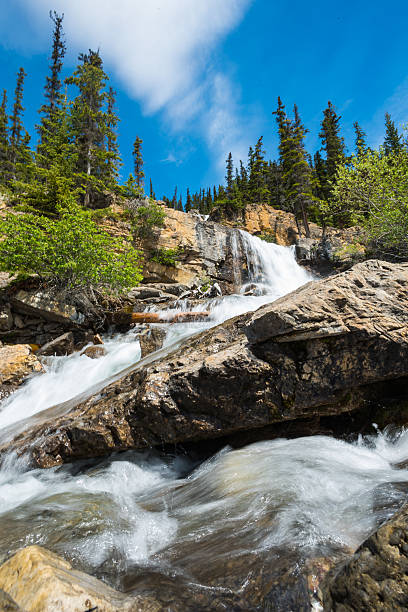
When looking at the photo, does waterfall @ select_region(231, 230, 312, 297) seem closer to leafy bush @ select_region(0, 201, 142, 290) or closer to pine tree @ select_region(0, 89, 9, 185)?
leafy bush @ select_region(0, 201, 142, 290)

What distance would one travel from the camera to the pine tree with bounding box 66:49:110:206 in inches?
1105

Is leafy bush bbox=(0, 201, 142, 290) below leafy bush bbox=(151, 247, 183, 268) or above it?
below

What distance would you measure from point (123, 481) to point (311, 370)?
3.49 m

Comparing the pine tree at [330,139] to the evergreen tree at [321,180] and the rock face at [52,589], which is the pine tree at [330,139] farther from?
the rock face at [52,589]

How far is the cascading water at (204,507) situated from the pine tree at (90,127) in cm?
2751

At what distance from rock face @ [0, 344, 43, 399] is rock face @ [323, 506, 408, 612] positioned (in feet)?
37.7

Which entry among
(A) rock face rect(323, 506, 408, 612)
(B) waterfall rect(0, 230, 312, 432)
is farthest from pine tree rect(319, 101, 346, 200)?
(A) rock face rect(323, 506, 408, 612)

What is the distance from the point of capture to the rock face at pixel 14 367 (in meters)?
10.3

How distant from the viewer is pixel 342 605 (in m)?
1.62

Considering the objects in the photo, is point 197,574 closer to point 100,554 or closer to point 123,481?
point 100,554

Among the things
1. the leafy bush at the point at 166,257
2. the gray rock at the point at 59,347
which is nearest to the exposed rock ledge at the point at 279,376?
the gray rock at the point at 59,347

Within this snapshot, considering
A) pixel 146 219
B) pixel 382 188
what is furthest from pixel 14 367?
pixel 382 188

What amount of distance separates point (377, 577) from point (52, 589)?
6.06 ft

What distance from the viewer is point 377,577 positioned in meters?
1.57
